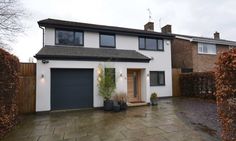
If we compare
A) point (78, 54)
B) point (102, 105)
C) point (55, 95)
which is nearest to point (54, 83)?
point (55, 95)

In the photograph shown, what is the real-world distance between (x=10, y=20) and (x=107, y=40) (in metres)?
7.11

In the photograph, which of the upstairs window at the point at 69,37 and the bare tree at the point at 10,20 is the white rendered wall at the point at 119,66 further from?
the bare tree at the point at 10,20

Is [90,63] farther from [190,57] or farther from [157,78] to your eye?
[190,57]

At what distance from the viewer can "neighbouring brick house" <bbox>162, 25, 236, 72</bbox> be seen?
16.4 m

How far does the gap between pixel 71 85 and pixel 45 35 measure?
14.1ft

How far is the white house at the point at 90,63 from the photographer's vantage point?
31.3 ft

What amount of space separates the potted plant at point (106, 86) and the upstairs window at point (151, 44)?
5.47 metres

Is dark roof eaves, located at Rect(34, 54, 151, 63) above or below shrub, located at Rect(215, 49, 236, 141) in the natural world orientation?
above

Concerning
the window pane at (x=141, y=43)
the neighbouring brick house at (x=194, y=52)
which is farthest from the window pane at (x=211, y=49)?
the window pane at (x=141, y=43)

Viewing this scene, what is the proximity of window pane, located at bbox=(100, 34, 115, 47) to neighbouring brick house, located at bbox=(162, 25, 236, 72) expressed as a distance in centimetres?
771

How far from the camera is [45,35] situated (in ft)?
36.7

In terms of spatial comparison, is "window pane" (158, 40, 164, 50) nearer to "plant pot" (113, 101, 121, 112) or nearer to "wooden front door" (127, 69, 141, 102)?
"wooden front door" (127, 69, 141, 102)

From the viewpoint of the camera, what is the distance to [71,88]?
10062 millimetres

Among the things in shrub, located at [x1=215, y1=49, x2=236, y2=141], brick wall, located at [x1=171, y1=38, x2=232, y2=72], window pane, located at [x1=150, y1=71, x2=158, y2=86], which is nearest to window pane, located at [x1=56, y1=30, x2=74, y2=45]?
window pane, located at [x1=150, y1=71, x2=158, y2=86]
